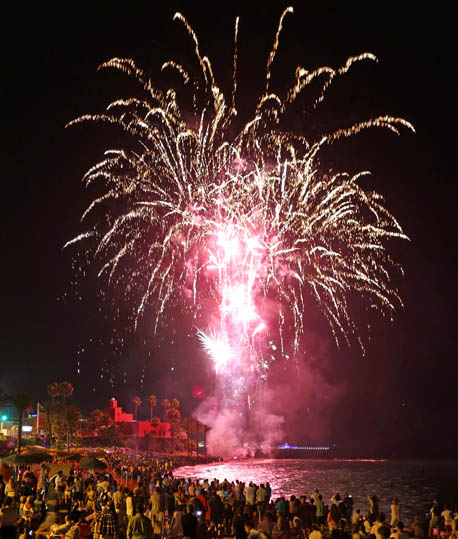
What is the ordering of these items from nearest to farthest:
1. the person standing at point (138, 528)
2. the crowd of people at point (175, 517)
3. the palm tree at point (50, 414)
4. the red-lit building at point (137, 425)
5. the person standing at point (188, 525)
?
the person standing at point (188, 525)
the person standing at point (138, 528)
the crowd of people at point (175, 517)
the palm tree at point (50, 414)
the red-lit building at point (137, 425)

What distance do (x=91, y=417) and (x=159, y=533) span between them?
13659 centimetres

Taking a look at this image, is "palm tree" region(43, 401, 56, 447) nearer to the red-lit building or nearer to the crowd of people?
the red-lit building

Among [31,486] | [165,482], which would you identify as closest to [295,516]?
[31,486]

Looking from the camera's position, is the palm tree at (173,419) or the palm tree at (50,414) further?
the palm tree at (173,419)

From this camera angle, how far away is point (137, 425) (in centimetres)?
16625

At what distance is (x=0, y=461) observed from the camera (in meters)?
26.2

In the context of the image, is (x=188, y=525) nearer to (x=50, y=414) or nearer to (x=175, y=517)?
(x=175, y=517)

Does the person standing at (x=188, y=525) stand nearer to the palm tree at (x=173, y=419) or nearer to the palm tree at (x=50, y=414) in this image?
the palm tree at (x=50, y=414)

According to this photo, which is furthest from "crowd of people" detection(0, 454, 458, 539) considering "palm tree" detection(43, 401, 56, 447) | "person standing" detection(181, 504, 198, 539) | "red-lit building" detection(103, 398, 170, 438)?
"red-lit building" detection(103, 398, 170, 438)

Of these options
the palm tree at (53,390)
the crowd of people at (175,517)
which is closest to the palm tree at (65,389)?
the palm tree at (53,390)

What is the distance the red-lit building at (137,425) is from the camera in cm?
16562

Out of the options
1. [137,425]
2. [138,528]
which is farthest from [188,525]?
[137,425]

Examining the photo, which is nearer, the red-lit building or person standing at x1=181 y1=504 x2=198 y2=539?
person standing at x1=181 y1=504 x2=198 y2=539

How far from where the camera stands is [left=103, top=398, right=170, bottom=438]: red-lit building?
543ft
